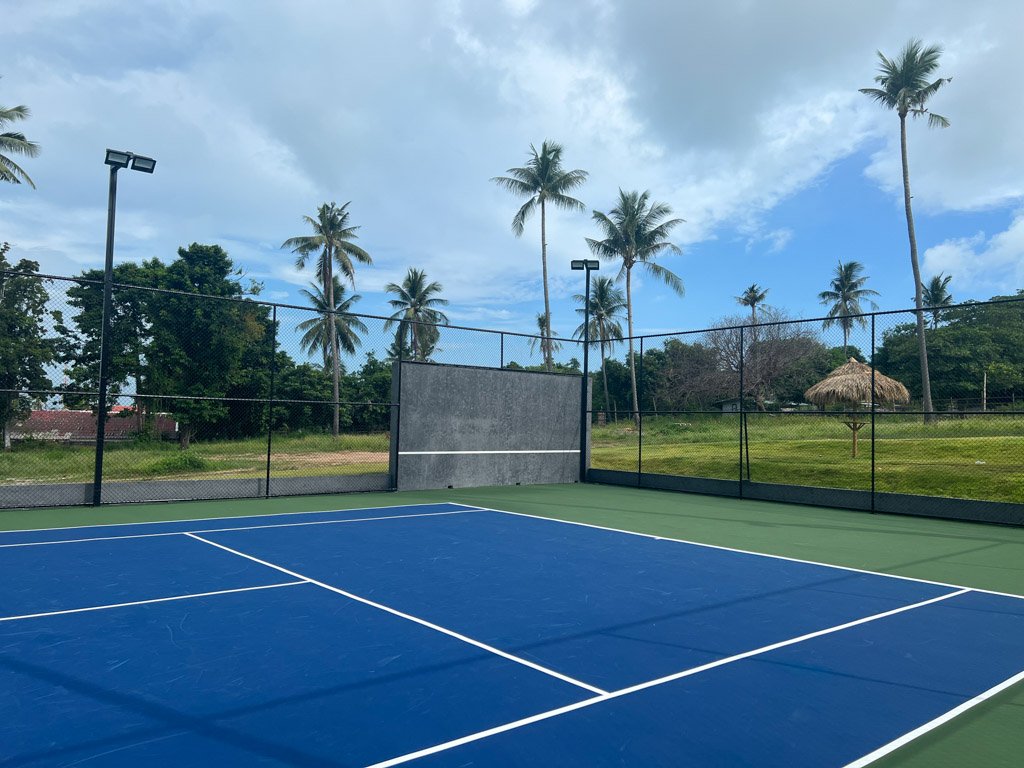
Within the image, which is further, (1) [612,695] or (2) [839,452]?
(2) [839,452]

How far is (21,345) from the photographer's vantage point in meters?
14.6

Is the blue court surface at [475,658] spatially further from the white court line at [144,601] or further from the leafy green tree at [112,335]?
the leafy green tree at [112,335]

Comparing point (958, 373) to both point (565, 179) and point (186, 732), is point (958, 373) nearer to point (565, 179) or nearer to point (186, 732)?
point (186, 732)

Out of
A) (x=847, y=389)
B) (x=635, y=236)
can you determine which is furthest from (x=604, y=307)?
(x=847, y=389)

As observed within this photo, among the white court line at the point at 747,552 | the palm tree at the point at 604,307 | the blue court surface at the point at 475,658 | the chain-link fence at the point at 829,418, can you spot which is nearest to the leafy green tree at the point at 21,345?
the blue court surface at the point at 475,658

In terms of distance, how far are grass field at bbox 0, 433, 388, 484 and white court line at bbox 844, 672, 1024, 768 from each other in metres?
13.5

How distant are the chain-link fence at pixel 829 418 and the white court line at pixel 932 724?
8.81 metres

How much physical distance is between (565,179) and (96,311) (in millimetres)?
25411

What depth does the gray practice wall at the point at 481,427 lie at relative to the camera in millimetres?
15586

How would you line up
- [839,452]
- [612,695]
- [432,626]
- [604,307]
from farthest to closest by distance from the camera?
[604,307] < [839,452] < [432,626] < [612,695]

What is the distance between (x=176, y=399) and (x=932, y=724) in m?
17.1

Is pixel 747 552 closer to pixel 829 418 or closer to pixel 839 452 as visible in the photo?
pixel 829 418

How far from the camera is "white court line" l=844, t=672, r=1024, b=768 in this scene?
11.1 feet

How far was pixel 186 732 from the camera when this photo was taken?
354 cm
